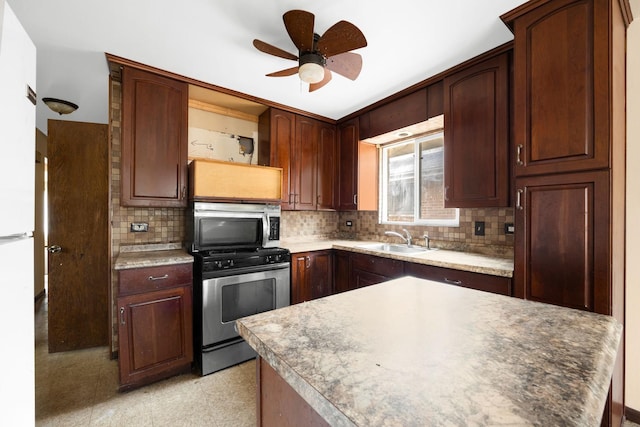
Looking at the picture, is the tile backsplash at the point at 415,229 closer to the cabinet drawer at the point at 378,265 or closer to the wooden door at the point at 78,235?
the cabinet drawer at the point at 378,265

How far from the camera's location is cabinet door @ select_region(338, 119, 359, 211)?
11.0 feet

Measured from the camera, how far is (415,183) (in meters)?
3.16

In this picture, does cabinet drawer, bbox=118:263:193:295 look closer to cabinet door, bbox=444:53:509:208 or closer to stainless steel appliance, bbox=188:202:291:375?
stainless steel appliance, bbox=188:202:291:375

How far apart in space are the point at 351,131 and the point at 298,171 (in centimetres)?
83

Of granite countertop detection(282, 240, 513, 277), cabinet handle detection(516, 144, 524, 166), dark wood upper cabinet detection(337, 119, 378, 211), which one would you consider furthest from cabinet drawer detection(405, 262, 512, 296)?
dark wood upper cabinet detection(337, 119, 378, 211)

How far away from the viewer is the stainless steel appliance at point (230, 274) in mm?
2207

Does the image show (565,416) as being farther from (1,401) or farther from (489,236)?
(489,236)

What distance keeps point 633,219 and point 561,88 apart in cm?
94

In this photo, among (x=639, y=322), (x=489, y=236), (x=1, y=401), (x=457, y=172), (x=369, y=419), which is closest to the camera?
(x=369, y=419)

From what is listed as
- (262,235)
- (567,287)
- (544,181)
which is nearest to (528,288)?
(567,287)

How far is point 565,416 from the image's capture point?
1.43 feet

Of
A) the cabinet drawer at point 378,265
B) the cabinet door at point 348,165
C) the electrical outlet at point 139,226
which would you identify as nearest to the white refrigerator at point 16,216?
the electrical outlet at point 139,226

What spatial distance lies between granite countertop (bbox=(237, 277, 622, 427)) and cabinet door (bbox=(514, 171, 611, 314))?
74cm

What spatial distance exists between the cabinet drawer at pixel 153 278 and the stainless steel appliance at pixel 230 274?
0.11 m
